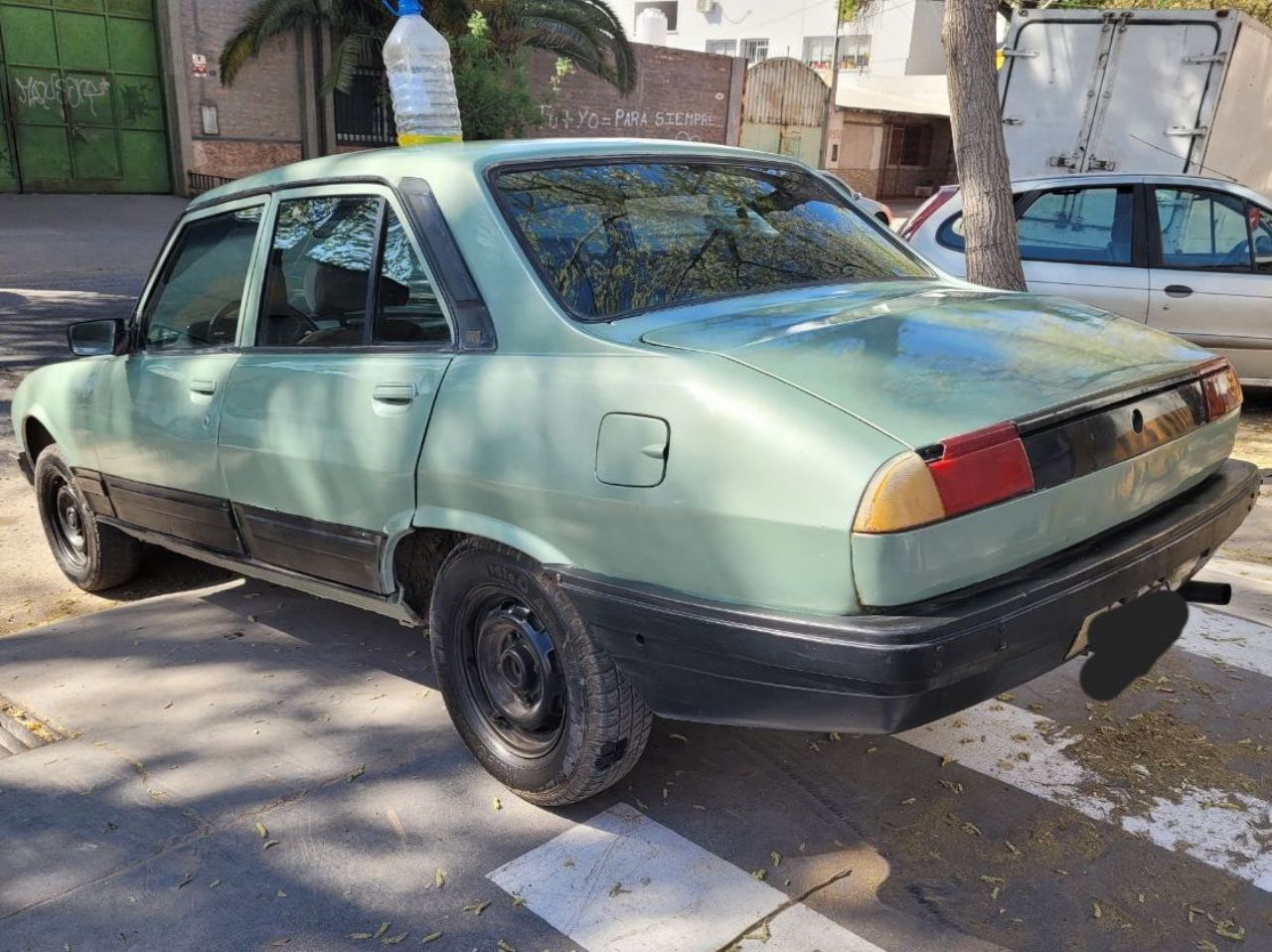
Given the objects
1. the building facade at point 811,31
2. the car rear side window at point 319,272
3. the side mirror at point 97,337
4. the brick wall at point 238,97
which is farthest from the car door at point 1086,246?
the building facade at point 811,31

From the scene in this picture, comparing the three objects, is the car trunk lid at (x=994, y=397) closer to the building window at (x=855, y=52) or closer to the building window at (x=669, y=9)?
the building window at (x=855, y=52)

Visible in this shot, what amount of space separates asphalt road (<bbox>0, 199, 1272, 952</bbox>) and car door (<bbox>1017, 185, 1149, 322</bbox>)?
3.70 metres

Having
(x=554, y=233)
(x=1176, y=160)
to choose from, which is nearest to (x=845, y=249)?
(x=554, y=233)

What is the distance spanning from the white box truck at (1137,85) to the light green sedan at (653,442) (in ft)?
30.1

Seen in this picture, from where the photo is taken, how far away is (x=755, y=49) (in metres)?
41.4

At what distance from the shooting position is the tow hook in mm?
3010

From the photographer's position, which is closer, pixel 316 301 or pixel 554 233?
pixel 554 233

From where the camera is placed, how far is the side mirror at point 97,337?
13.4 feet

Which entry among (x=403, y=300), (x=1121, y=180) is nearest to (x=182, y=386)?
(x=403, y=300)

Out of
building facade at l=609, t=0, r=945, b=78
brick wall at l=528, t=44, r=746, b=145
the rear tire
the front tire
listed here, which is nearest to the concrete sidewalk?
the front tire

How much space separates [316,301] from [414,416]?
29.7 inches

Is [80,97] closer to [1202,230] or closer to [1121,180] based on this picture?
[1121,180]

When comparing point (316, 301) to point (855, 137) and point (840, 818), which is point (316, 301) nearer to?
point (840, 818)

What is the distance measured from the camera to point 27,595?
15.7 feet
